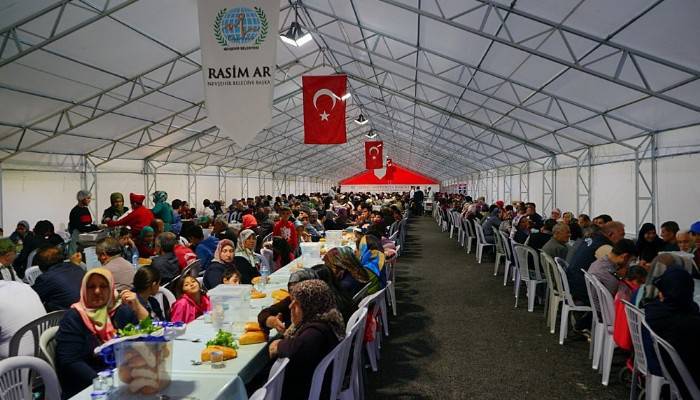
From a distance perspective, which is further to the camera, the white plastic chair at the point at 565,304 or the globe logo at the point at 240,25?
the white plastic chair at the point at 565,304

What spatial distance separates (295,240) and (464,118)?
7.64m

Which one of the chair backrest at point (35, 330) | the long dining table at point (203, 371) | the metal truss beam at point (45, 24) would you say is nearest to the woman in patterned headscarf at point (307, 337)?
the long dining table at point (203, 371)

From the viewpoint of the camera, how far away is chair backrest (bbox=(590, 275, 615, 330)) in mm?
3697

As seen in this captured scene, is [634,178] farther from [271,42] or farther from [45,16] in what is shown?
[45,16]

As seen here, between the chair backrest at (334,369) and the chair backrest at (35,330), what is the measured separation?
179 cm

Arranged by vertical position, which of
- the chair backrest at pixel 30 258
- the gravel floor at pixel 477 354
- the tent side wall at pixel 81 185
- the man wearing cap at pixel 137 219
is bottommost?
the gravel floor at pixel 477 354

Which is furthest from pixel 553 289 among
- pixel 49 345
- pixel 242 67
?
pixel 49 345

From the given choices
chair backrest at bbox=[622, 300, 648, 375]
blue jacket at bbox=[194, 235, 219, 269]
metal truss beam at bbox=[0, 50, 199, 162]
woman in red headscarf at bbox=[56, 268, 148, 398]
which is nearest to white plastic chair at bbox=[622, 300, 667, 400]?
chair backrest at bbox=[622, 300, 648, 375]

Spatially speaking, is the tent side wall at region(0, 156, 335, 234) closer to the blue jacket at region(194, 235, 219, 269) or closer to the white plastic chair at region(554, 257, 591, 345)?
the blue jacket at region(194, 235, 219, 269)

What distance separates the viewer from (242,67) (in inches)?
156

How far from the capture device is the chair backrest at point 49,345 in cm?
248

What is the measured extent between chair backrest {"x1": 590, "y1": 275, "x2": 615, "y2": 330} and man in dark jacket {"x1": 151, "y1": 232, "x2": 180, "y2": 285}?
3981 millimetres

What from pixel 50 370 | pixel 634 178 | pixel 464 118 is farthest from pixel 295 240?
pixel 464 118

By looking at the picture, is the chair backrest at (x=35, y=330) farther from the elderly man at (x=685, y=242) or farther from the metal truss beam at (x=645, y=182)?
the metal truss beam at (x=645, y=182)
